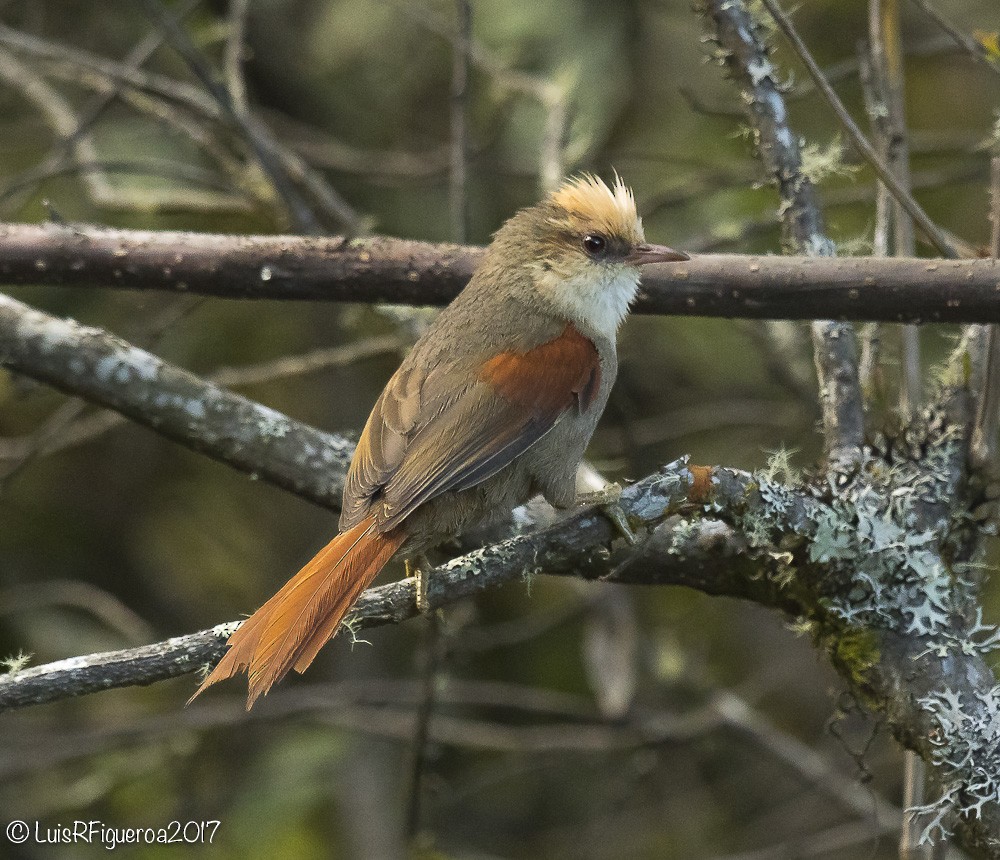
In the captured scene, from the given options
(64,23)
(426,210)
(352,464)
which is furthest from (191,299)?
(64,23)

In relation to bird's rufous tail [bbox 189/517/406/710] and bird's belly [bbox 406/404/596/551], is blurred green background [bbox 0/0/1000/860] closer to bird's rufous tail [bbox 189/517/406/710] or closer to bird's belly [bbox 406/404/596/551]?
bird's belly [bbox 406/404/596/551]

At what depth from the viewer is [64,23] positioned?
18.8 feet

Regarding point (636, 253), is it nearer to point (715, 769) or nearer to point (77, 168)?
point (77, 168)

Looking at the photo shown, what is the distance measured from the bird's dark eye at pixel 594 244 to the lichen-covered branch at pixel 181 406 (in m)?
0.85

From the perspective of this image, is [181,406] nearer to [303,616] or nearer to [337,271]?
[337,271]

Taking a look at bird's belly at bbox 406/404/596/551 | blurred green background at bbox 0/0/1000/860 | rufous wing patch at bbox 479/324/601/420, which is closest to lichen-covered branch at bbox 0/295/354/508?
bird's belly at bbox 406/404/596/551

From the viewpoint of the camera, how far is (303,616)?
2.39 meters

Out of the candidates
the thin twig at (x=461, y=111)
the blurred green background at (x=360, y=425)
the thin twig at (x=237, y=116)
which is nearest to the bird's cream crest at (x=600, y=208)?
the thin twig at (x=461, y=111)

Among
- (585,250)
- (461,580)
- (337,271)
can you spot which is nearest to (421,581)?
(461,580)

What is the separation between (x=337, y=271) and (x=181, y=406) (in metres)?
0.53

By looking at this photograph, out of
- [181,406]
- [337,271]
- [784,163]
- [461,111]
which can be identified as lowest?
[181,406]

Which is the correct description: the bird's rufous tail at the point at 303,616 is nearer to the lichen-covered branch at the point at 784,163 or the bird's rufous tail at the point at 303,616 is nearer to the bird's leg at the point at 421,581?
the bird's leg at the point at 421,581

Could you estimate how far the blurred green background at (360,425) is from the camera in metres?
4.43

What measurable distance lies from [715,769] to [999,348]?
2954mm
